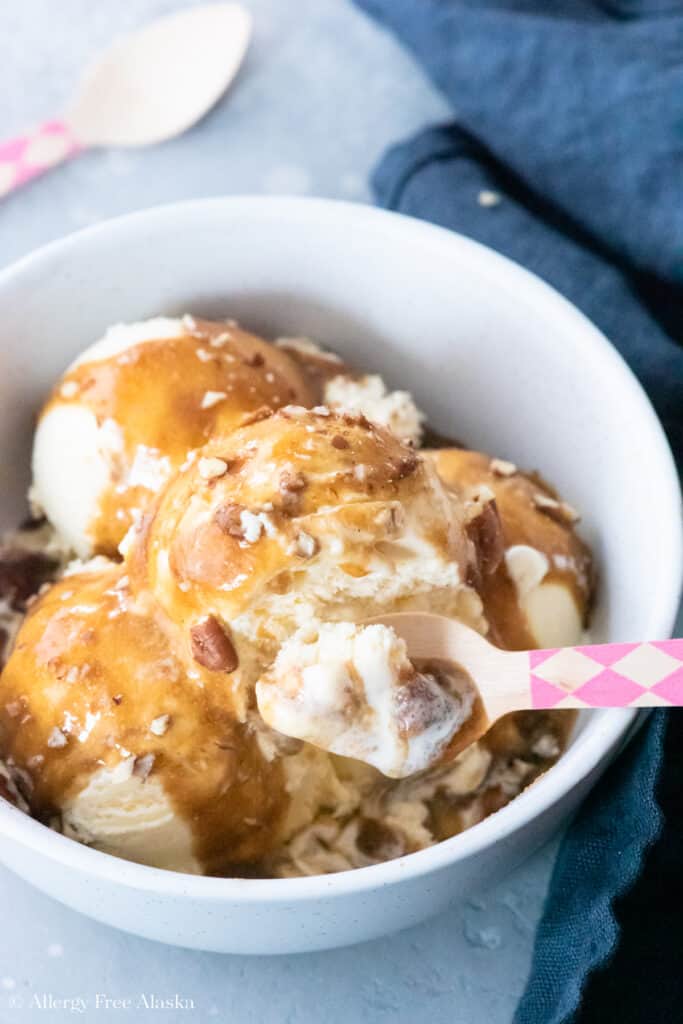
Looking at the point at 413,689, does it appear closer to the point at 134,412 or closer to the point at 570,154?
the point at 134,412

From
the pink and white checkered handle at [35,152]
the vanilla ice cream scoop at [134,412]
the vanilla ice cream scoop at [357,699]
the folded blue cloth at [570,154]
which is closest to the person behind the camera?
the vanilla ice cream scoop at [357,699]

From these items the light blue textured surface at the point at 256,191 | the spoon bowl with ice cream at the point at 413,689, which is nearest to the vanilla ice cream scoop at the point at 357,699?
the spoon bowl with ice cream at the point at 413,689

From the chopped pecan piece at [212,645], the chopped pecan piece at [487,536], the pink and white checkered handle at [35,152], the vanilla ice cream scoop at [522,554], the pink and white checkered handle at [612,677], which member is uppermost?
the pink and white checkered handle at [35,152]

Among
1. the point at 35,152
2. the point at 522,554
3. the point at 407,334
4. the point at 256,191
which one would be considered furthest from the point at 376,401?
the point at 35,152

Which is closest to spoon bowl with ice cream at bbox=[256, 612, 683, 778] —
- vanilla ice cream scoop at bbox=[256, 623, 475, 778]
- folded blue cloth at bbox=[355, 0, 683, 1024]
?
vanilla ice cream scoop at bbox=[256, 623, 475, 778]

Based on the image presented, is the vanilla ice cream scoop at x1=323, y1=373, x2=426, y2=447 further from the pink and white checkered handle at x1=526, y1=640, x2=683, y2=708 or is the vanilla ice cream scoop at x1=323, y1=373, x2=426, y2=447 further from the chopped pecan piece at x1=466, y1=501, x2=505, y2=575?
the pink and white checkered handle at x1=526, y1=640, x2=683, y2=708

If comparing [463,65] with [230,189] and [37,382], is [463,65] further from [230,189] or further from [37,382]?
[37,382]

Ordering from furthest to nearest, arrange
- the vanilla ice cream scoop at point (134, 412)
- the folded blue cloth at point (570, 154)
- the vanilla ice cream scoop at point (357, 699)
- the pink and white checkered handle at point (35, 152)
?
the pink and white checkered handle at point (35, 152) < the folded blue cloth at point (570, 154) < the vanilla ice cream scoop at point (134, 412) < the vanilla ice cream scoop at point (357, 699)

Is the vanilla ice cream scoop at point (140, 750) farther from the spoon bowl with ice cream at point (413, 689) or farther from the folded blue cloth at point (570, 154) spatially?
the folded blue cloth at point (570, 154)
